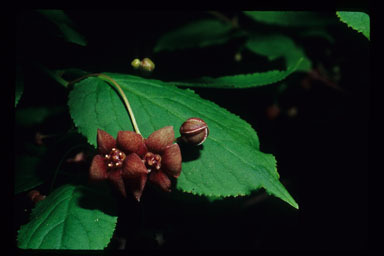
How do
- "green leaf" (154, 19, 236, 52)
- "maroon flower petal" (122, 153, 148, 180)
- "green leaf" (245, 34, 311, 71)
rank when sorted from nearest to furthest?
"maroon flower petal" (122, 153, 148, 180), "green leaf" (245, 34, 311, 71), "green leaf" (154, 19, 236, 52)

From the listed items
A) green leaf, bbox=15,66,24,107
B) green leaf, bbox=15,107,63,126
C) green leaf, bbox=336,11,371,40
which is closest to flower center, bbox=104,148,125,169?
green leaf, bbox=15,66,24,107

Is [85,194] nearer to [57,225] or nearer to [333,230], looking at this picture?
[57,225]

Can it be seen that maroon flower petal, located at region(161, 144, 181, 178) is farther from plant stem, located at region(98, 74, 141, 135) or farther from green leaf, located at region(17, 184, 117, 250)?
green leaf, located at region(17, 184, 117, 250)

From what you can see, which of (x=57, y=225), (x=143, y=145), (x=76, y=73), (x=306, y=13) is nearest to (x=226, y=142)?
(x=143, y=145)

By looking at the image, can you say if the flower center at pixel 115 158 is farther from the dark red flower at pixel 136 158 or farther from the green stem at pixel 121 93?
the green stem at pixel 121 93

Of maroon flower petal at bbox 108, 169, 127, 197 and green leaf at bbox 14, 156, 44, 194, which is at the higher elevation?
maroon flower petal at bbox 108, 169, 127, 197

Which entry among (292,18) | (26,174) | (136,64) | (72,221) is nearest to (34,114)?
(26,174)
